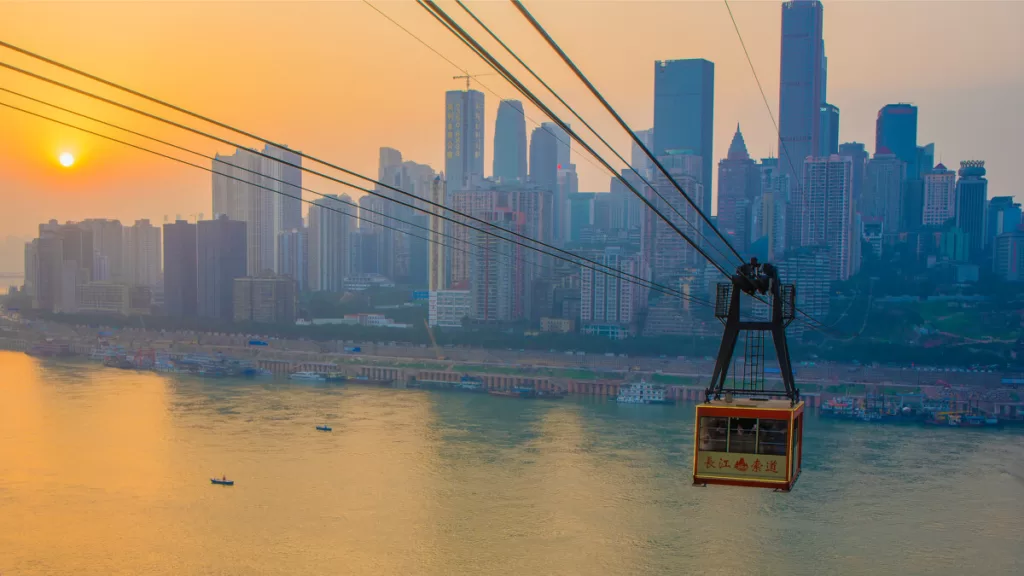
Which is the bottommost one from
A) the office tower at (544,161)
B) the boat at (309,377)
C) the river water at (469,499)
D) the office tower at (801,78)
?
the boat at (309,377)

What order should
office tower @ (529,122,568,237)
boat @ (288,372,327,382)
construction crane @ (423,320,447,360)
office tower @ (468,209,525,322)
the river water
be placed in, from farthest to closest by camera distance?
office tower @ (529,122,568,237) < office tower @ (468,209,525,322) < construction crane @ (423,320,447,360) < boat @ (288,372,327,382) < the river water

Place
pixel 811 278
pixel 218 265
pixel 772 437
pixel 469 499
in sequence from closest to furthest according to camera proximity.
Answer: pixel 772 437 → pixel 469 499 → pixel 811 278 → pixel 218 265

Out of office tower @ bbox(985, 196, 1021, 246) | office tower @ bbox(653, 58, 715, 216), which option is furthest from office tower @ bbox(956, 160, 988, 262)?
office tower @ bbox(653, 58, 715, 216)

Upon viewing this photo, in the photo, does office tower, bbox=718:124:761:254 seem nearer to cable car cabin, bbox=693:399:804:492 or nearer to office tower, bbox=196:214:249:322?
office tower, bbox=196:214:249:322

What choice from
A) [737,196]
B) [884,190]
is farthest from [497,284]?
[884,190]

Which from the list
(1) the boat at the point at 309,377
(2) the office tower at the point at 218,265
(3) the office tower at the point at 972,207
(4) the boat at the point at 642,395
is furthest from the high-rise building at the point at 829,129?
(1) the boat at the point at 309,377

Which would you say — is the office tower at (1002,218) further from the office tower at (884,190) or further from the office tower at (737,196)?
the office tower at (737,196)

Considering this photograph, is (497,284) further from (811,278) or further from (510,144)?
(510,144)
